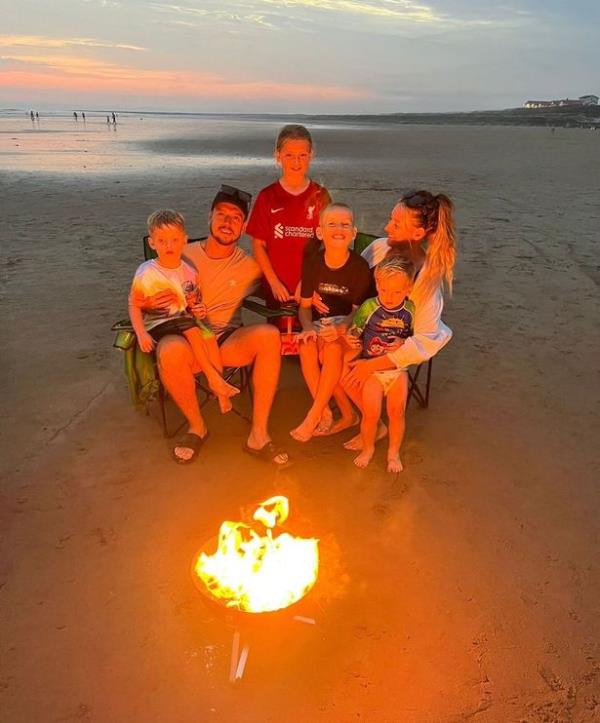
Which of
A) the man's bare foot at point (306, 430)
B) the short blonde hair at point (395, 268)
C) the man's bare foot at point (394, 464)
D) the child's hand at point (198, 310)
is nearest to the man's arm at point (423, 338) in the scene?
the short blonde hair at point (395, 268)

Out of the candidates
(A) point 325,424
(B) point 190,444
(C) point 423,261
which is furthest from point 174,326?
(C) point 423,261

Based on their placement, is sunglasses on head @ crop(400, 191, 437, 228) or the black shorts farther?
the black shorts

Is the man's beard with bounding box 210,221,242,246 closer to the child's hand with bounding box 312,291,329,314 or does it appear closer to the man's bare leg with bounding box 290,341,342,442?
the child's hand with bounding box 312,291,329,314

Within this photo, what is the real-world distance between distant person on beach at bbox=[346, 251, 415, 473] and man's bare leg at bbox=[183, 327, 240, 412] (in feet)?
2.77

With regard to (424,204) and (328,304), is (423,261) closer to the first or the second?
(424,204)

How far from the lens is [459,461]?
142 inches

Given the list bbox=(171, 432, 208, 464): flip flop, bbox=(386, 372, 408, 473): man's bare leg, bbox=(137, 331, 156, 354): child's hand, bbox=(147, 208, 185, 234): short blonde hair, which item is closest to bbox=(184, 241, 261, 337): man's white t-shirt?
bbox=(147, 208, 185, 234): short blonde hair

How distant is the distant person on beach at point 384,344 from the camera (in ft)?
10.9

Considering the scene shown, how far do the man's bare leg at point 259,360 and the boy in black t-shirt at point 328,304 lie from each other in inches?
7.7

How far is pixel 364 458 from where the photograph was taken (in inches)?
138

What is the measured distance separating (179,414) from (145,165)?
1979 centimetres

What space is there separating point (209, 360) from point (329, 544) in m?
1.41

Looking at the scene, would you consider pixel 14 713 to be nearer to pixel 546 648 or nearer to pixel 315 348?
pixel 546 648

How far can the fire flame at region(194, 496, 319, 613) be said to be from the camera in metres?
2.21
